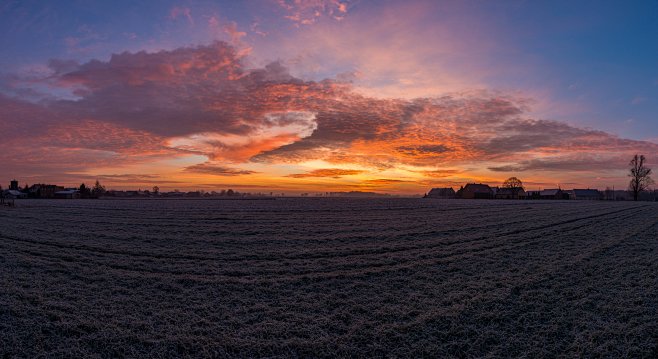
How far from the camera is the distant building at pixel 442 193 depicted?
17573cm

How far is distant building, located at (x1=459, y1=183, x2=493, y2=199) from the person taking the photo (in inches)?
5753

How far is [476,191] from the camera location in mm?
147250

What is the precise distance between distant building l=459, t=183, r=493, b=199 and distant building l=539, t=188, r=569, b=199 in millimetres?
24232

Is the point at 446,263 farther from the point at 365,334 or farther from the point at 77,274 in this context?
the point at 77,274

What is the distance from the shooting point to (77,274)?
10.3 m

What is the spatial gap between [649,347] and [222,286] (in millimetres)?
9032

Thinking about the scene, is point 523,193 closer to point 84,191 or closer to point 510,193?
point 510,193

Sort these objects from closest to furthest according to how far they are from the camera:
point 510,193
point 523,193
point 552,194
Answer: point 552,194, point 510,193, point 523,193

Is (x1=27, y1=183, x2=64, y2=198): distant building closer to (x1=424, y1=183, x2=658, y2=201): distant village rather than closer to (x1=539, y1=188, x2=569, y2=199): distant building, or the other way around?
(x1=424, y1=183, x2=658, y2=201): distant village

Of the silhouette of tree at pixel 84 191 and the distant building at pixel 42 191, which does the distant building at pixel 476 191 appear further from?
the distant building at pixel 42 191

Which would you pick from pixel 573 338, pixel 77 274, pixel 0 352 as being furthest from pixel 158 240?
pixel 573 338

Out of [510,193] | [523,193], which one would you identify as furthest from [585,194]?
[510,193]

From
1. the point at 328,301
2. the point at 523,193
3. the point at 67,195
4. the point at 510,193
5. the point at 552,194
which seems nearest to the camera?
the point at 328,301

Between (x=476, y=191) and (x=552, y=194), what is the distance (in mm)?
34291
